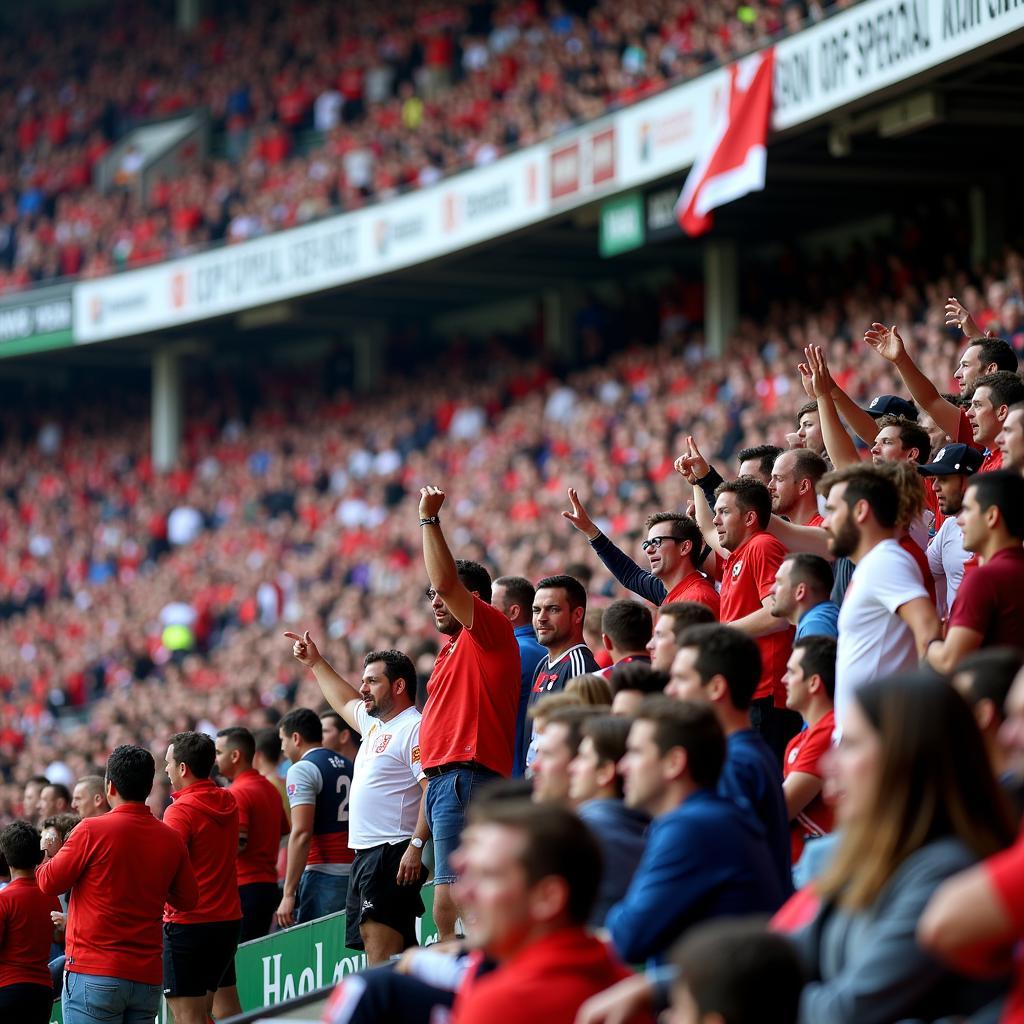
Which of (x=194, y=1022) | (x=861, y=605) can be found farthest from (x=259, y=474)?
(x=861, y=605)

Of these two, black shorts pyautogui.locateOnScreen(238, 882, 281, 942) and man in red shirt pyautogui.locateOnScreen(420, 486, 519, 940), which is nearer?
man in red shirt pyautogui.locateOnScreen(420, 486, 519, 940)

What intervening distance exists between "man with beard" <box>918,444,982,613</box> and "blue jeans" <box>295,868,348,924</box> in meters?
3.36

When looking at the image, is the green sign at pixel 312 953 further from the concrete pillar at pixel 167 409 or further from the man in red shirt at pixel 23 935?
the concrete pillar at pixel 167 409

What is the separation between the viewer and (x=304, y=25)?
25.7 metres

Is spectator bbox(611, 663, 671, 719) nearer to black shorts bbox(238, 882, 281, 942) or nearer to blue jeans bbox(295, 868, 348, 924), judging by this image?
blue jeans bbox(295, 868, 348, 924)

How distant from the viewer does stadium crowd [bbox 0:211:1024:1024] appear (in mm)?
2986

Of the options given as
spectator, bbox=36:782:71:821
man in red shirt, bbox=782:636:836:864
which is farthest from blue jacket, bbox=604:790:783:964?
spectator, bbox=36:782:71:821

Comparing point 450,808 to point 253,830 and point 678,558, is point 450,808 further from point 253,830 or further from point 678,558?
point 253,830

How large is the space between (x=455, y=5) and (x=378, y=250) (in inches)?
204

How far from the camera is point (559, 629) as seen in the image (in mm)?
6652

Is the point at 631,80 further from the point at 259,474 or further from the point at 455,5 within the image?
the point at 259,474

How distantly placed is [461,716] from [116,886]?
155 centimetres

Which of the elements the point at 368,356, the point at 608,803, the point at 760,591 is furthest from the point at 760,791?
the point at 368,356

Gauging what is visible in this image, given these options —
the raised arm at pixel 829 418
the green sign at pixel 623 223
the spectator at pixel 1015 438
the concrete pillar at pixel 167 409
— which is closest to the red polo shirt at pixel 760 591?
the raised arm at pixel 829 418
